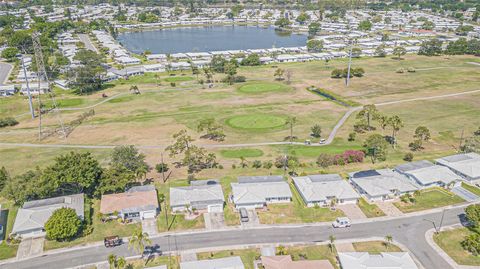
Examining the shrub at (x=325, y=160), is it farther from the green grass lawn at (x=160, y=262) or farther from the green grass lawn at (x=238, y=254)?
the green grass lawn at (x=160, y=262)

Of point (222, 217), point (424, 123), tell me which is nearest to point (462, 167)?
point (424, 123)

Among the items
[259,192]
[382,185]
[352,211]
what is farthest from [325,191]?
[259,192]

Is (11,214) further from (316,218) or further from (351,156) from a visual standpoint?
(351,156)

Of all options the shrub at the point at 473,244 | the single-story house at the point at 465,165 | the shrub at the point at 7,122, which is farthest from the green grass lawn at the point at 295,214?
the shrub at the point at 7,122

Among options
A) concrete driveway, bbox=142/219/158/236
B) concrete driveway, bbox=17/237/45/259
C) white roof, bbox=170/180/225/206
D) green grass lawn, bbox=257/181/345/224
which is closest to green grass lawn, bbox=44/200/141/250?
concrete driveway, bbox=17/237/45/259

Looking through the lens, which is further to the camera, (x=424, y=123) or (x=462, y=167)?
(x=424, y=123)

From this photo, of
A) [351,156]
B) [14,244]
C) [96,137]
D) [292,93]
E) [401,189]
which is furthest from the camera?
[292,93]

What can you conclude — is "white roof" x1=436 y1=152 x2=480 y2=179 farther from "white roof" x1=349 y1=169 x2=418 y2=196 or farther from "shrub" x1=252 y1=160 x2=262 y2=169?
"shrub" x1=252 y1=160 x2=262 y2=169
